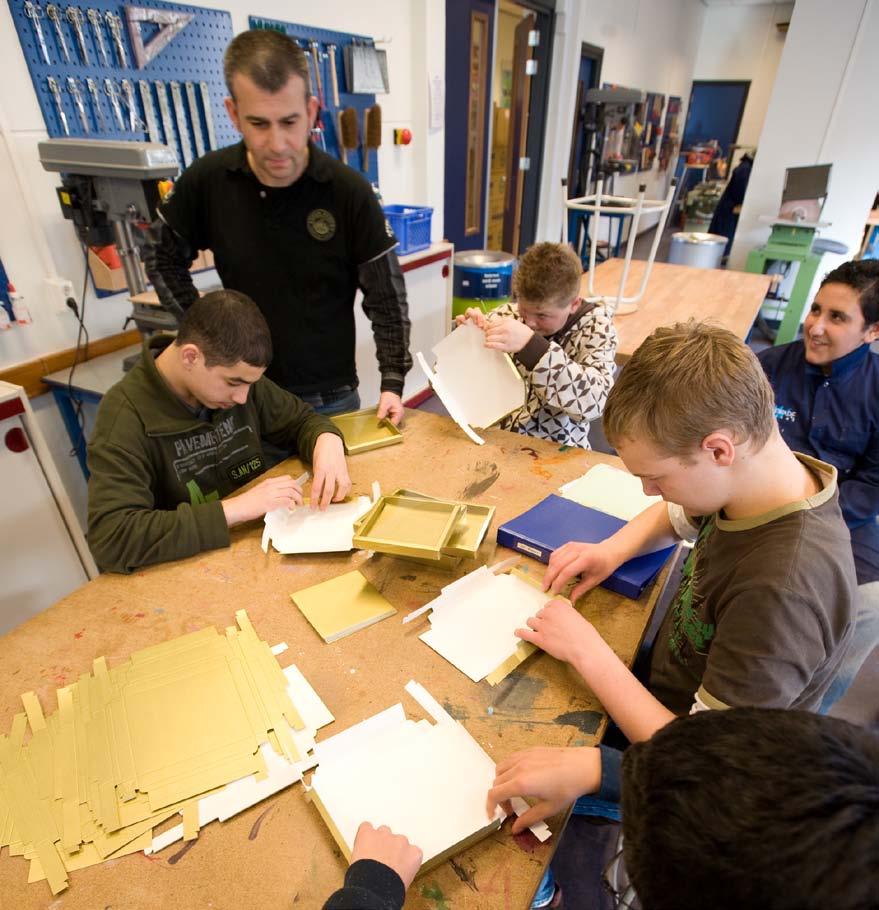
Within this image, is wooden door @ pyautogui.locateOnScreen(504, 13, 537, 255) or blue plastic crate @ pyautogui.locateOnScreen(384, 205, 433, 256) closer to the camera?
blue plastic crate @ pyautogui.locateOnScreen(384, 205, 433, 256)

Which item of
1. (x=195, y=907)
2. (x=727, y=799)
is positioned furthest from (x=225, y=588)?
(x=727, y=799)

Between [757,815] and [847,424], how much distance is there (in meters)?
1.78

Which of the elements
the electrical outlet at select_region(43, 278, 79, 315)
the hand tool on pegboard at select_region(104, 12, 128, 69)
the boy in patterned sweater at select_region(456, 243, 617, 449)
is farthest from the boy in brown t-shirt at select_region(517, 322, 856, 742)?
the hand tool on pegboard at select_region(104, 12, 128, 69)

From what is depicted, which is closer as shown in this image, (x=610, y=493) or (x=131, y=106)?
(x=610, y=493)

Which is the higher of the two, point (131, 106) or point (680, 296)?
point (131, 106)

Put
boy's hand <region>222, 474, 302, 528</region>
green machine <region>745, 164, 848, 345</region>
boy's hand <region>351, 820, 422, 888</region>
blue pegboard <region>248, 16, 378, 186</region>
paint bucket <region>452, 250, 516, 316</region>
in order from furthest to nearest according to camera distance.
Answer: green machine <region>745, 164, 848, 345</region> < paint bucket <region>452, 250, 516, 316</region> < blue pegboard <region>248, 16, 378, 186</region> < boy's hand <region>222, 474, 302, 528</region> < boy's hand <region>351, 820, 422, 888</region>

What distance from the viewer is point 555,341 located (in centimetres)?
177

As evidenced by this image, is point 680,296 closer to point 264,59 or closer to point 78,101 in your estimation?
point 264,59

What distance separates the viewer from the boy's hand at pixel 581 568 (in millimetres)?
1021

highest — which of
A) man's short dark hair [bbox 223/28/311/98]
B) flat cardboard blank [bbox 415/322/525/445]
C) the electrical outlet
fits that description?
man's short dark hair [bbox 223/28/311/98]

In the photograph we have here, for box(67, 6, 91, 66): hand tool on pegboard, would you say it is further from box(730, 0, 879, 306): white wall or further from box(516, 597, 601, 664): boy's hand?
→ box(730, 0, 879, 306): white wall

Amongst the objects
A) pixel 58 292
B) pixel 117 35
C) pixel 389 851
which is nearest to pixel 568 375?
pixel 389 851

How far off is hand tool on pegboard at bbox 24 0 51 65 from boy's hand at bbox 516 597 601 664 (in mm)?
2252

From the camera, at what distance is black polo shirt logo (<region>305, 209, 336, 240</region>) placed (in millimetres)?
1669
